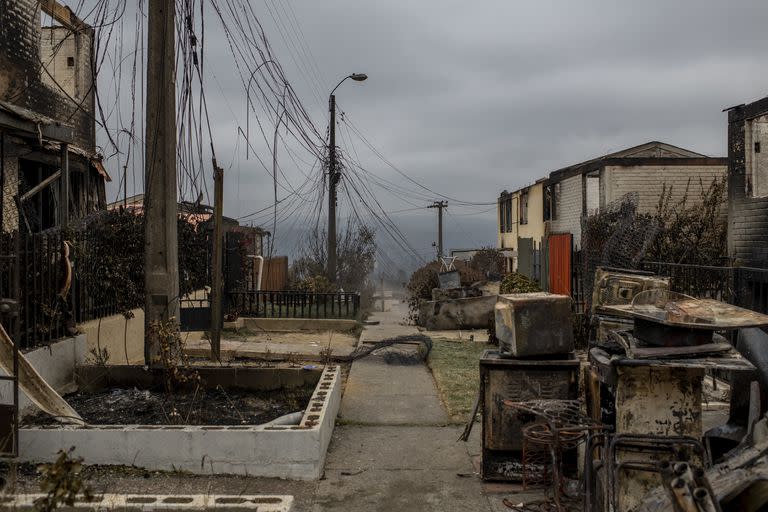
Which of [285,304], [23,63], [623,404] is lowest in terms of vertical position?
[285,304]

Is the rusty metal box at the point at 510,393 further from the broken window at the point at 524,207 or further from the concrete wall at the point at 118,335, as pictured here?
the broken window at the point at 524,207

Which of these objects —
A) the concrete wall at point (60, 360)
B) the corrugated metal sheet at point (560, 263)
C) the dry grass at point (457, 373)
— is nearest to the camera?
the concrete wall at point (60, 360)

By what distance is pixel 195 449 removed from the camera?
5.29 m

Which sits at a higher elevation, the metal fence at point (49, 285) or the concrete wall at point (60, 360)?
the metal fence at point (49, 285)

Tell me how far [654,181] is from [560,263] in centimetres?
483

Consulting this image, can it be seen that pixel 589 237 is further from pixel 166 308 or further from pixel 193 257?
pixel 166 308

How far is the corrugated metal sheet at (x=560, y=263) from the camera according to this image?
1611cm

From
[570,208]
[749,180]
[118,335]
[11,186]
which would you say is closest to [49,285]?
[118,335]

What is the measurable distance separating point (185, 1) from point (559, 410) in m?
5.58

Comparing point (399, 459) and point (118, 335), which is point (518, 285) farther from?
point (399, 459)

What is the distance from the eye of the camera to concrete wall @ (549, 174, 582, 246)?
72.8ft

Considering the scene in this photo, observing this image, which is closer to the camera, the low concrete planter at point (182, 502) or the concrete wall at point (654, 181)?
the low concrete planter at point (182, 502)

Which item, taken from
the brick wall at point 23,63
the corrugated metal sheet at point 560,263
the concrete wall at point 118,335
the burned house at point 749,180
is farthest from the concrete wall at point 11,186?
the burned house at point 749,180

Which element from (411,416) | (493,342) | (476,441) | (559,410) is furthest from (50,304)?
(493,342)
